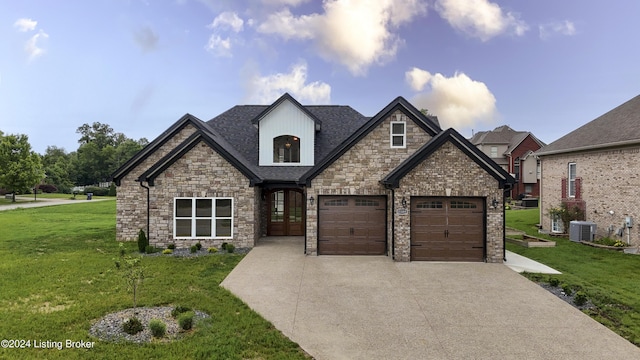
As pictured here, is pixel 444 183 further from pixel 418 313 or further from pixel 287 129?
pixel 287 129

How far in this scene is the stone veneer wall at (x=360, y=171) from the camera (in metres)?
13.2

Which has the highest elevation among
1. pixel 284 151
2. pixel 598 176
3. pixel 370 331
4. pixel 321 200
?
pixel 284 151

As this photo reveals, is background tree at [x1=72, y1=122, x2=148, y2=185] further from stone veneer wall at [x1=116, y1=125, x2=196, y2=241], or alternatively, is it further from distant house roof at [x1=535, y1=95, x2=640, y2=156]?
distant house roof at [x1=535, y1=95, x2=640, y2=156]

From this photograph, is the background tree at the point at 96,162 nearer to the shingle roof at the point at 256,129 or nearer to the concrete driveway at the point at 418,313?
the shingle roof at the point at 256,129

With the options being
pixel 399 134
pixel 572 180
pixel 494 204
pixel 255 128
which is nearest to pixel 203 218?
pixel 255 128

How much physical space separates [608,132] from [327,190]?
14.9 meters

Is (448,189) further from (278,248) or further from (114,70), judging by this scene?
(114,70)

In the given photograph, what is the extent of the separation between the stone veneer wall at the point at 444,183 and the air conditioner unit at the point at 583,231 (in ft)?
25.1

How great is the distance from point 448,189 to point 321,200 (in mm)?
4821

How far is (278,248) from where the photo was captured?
14.3m

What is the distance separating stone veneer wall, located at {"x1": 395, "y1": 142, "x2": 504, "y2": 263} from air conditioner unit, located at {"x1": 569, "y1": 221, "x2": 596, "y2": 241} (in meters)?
7.65

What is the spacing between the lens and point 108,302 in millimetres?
7633

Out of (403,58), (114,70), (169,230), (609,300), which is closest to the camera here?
(609,300)

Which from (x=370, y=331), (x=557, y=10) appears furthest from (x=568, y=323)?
(x=557, y=10)
